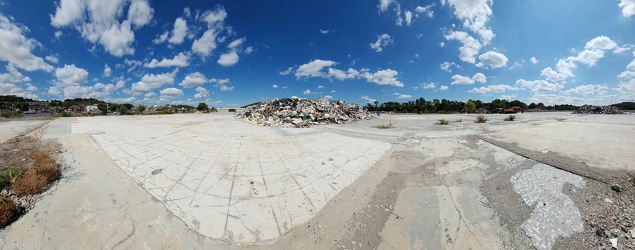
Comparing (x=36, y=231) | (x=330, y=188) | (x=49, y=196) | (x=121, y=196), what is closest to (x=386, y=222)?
(x=330, y=188)

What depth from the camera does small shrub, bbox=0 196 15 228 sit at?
3620 mm

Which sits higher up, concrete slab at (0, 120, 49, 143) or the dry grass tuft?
concrete slab at (0, 120, 49, 143)

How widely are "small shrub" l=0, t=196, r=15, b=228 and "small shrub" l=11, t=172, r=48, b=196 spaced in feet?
1.60

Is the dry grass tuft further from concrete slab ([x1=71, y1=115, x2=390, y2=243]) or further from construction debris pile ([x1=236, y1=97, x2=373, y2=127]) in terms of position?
construction debris pile ([x1=236, y1=97, x2=373, y2=127])

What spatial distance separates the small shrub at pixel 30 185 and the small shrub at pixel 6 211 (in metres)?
0.49

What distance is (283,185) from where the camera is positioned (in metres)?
5.09

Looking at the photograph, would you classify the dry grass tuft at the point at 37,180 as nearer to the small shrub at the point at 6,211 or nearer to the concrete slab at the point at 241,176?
the small shrub at the point at 6,211

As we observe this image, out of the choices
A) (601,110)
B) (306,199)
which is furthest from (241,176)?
(601,110)

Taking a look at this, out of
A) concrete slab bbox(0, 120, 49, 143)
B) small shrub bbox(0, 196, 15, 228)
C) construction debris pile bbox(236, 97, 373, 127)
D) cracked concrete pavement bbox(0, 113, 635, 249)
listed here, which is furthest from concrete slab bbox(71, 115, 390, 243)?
construction debris pile bbox(236, 97, 373, 127)

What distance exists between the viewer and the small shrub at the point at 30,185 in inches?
171

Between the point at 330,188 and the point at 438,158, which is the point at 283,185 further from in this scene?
the point at 438,158

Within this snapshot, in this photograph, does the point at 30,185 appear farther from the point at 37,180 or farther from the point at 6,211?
the point at 6,211

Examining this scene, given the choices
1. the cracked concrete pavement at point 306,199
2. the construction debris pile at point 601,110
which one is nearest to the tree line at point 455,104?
the construction debris pile at point 601,110

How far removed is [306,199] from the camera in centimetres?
463
